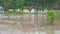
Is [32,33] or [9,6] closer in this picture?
[9,6]

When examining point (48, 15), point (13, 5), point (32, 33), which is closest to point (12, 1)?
point (13, 5)

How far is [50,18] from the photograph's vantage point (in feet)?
28.2

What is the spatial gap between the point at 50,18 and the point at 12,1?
5.74 m

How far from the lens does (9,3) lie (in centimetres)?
280

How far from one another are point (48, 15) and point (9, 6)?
19.4ft

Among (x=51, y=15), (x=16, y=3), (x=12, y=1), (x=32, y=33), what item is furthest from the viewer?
(x=51, y=15)

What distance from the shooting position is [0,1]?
3.05 m

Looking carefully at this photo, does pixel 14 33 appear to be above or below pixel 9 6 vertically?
below

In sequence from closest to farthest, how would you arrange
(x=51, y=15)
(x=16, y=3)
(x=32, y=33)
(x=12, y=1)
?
(x=16, y=3) → (x=12, y=1) → (x=32, y=33) → (x=51, y=15)

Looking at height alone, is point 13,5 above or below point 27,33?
above

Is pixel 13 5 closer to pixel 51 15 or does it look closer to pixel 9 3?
pixel 9 3

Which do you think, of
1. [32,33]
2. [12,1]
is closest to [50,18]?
[32,33]

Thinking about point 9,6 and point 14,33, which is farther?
point 14,33

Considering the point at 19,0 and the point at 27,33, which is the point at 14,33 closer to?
the point at 27,33
